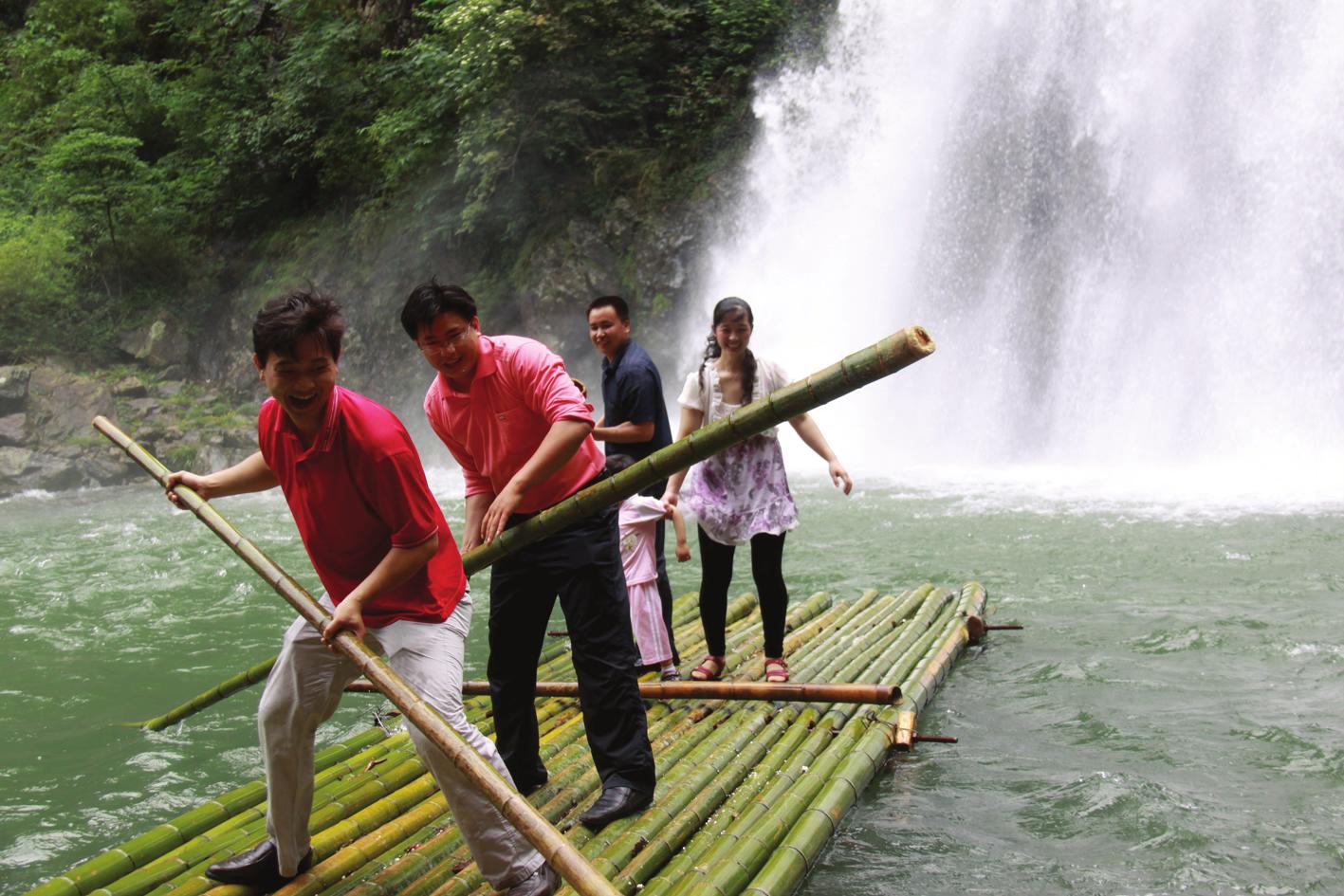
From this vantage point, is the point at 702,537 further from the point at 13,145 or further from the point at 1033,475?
the point at 13,145

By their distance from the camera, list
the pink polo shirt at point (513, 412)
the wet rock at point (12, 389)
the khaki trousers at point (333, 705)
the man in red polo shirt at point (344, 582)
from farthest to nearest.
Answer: the wet rock at point (12, 389), the pink polo shirt at point (513, 412), the khaki trousers at point (333, 705), the man in red polo shirt at point (344, 582)

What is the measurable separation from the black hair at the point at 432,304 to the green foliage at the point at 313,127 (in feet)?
46.0

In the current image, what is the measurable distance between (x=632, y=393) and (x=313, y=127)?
18.0 metres

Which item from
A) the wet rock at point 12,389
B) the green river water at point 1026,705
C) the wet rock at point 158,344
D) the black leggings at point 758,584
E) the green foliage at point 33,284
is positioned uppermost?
the green foliage at point 33,284

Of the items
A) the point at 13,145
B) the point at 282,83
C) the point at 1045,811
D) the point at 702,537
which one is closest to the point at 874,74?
the point at 282,83

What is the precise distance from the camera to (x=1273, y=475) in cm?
1114

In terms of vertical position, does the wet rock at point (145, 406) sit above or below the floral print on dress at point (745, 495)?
above

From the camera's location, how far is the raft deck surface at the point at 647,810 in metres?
2.71

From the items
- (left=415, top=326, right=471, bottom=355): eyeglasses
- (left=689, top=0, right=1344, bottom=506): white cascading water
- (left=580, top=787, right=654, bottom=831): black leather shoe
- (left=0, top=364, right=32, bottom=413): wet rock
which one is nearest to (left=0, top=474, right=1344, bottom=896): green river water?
(left=580, top=787, right=654, bottom=831): black leather shoe

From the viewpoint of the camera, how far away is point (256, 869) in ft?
8.75

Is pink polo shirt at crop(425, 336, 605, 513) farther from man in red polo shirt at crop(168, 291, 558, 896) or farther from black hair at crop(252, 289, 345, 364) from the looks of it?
black hair at crop(252, 289, 345, 364)

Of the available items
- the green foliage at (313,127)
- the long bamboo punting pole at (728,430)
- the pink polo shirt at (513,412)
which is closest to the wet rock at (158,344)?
the green foliage at (313,127)

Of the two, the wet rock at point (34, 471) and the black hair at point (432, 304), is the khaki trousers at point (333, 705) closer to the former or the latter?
the black hair at point (432, 304)

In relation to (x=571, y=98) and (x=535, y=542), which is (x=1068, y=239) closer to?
(x=571, y=98)
